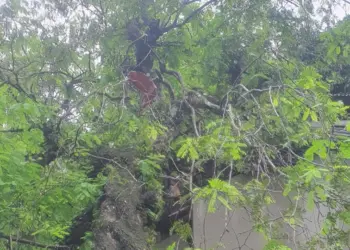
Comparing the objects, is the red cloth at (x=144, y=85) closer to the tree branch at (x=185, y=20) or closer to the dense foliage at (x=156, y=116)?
the dense foliage at (x=156, y=116)

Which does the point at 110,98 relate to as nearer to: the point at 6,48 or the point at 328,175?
the point at 6,48

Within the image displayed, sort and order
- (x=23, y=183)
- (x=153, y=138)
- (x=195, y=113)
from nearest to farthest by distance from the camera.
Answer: (x=153, y=138)
(x=23, y=183)
(x=195, y=113)

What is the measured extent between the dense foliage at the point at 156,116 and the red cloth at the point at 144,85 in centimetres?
12

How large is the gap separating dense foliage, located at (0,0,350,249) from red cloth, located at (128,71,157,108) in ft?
0.38

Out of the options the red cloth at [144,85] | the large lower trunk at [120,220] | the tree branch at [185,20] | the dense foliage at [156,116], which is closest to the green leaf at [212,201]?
the dense foliage at [156,116]

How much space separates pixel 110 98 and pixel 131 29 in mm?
1102

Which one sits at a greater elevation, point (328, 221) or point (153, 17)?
point (153, 17)

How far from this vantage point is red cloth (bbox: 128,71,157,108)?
16.7 ft

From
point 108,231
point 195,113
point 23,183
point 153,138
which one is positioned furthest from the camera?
point 195,113

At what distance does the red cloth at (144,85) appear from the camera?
16.7ft

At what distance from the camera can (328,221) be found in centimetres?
365

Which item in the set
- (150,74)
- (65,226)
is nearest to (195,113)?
(150,74)

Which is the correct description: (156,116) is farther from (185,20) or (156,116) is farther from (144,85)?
(185,20)

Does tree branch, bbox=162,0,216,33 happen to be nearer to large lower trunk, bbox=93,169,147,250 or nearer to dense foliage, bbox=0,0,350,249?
dense foliage, bbox=0,0,350,249
